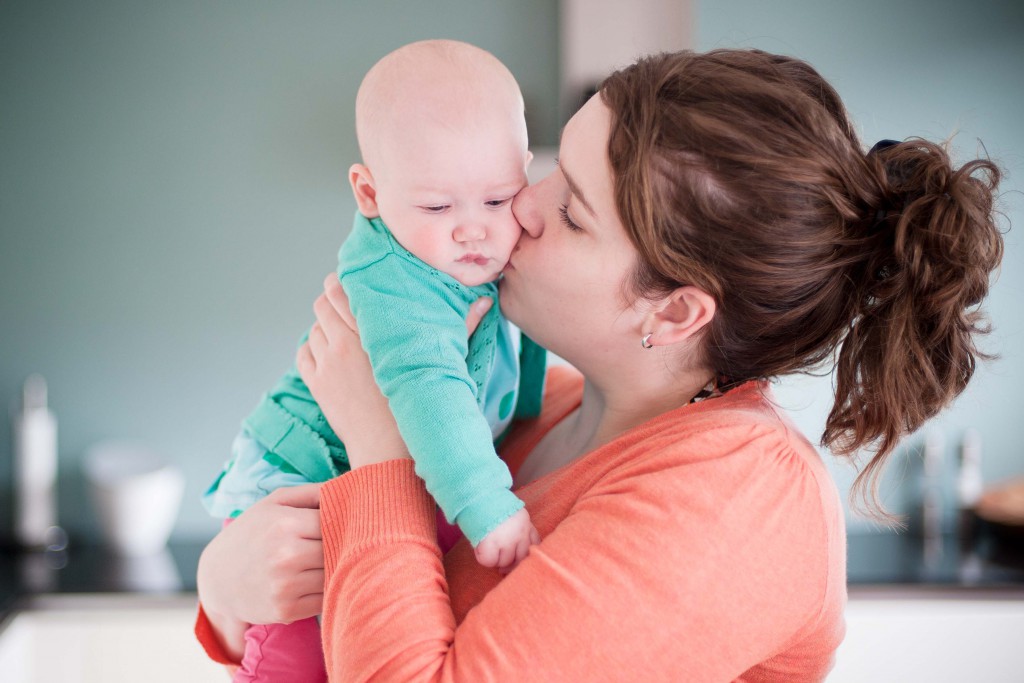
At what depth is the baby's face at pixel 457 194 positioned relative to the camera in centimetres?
100

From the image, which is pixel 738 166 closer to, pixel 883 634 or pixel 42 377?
pixel 883 634

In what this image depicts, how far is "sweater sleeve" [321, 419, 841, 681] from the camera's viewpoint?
0.77 meters

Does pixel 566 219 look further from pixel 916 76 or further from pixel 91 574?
pixel 916 76

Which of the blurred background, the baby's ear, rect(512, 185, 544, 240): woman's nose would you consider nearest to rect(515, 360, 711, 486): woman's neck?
rect(512, 185, 544, 240): woman's nose

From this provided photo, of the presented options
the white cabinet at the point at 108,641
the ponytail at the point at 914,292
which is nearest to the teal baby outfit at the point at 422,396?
the ponytail at the point at 914,292

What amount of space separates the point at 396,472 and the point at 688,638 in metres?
0.36

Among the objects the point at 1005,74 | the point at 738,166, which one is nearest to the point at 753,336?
the point at 738,166

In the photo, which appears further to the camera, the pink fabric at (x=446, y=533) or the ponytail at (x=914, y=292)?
the pink fabric at (x=446, y=533)

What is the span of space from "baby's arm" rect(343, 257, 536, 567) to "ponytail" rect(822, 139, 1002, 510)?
42 centimetres

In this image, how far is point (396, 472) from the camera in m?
0.95

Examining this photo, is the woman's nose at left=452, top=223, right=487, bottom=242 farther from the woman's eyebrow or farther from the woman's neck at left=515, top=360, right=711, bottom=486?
the woman's neck at left=515, top=360, right=711, bottom=486

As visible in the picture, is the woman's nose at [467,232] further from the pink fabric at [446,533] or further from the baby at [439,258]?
the pink fabric at [446,533]

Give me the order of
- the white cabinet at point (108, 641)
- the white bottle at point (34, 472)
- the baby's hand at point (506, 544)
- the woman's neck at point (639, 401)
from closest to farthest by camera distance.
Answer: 1. the baby's hand at point (506, 544)
2. the woman's neck at point (639, 401)
3. the white cabinet at point (108, 641)
4. the white bottle at point (34, 472)

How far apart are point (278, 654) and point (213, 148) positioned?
5.06ft
